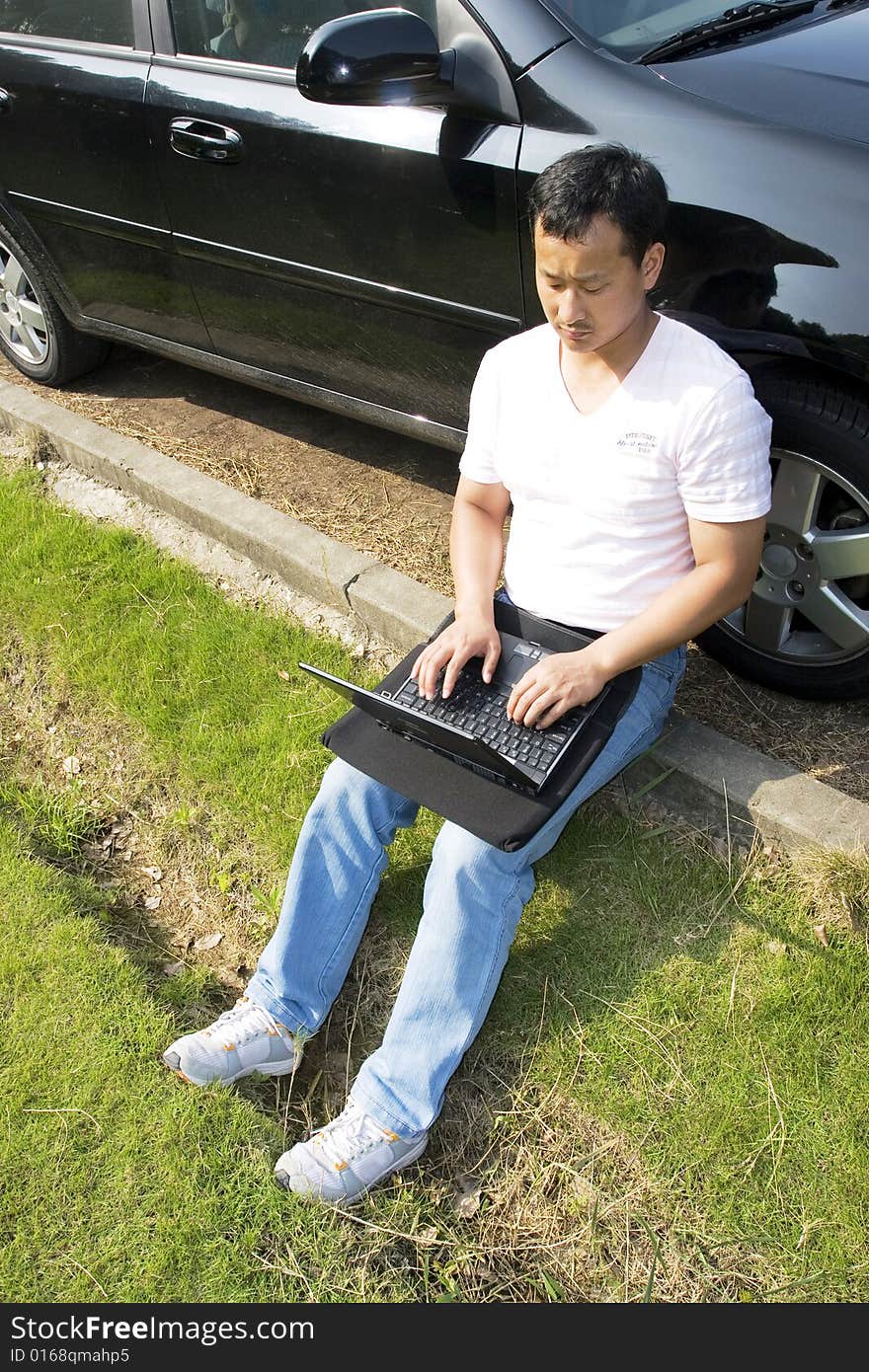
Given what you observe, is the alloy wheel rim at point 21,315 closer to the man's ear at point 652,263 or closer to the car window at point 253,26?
the car window at point 253,26

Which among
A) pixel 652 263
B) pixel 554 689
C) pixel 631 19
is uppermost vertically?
pixel 631 19

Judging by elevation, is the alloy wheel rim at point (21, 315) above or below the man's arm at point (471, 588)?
below

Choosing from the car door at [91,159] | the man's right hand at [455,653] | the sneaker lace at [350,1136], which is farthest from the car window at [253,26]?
the sneaker lace at [350,1136]

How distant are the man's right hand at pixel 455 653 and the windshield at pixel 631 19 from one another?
1.52m

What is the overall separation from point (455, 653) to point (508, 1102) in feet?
3.07

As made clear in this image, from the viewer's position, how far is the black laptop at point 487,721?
7.36 feet

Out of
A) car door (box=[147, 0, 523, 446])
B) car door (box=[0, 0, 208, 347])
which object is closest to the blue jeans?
car door (box=[147, 0, 523, 446])

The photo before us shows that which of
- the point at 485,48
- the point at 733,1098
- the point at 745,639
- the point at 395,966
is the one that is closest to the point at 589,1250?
the point at 733,1098

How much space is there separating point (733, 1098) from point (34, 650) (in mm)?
2545

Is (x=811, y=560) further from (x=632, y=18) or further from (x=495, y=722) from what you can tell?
(x=632, y=18)

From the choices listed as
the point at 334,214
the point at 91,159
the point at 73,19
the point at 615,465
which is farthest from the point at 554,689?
the point at 73,19

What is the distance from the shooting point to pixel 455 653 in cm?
244

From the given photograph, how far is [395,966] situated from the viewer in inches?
104

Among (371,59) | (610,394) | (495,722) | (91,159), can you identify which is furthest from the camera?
(91,159)
